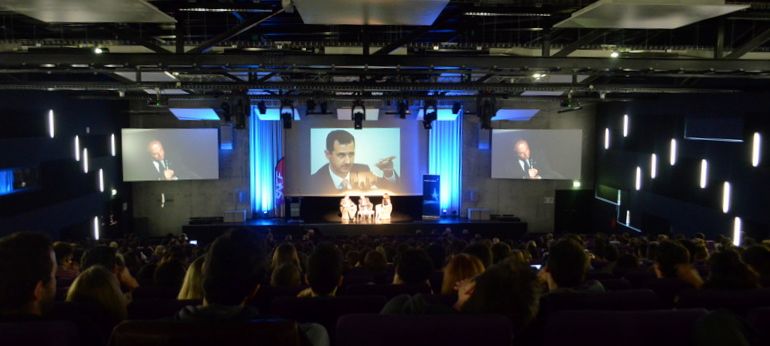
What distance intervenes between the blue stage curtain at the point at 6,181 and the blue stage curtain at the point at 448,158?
12.0 meters

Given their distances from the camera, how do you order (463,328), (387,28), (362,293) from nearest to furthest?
1. (463,328)
2. (362,293)
3. (387,28)

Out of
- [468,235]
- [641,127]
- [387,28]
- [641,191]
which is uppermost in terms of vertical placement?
[387,28]

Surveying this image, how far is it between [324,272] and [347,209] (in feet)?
46.5

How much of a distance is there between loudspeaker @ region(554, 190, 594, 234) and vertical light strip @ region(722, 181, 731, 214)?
6.85 meters

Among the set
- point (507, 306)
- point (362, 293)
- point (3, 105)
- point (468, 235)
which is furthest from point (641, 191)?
point (3, 105)

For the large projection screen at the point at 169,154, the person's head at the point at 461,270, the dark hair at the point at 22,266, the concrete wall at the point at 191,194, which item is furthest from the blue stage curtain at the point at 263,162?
the dark hair at the point at 22,266

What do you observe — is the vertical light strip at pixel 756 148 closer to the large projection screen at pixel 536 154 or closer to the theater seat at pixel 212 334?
the large projection screen at pixel 536 154

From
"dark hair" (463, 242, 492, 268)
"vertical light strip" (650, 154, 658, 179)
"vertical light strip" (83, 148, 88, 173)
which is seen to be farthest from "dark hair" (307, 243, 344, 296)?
"vertical light strip" (83, 148, 88, 173)

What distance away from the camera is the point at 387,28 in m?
7.12

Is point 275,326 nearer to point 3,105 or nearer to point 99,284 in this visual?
point 99,284

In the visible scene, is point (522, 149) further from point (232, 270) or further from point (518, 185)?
point (232, 270)

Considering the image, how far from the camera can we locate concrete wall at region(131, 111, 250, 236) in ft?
58.6

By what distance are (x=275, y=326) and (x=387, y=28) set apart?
602 cm

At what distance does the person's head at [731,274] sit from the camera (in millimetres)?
3539
